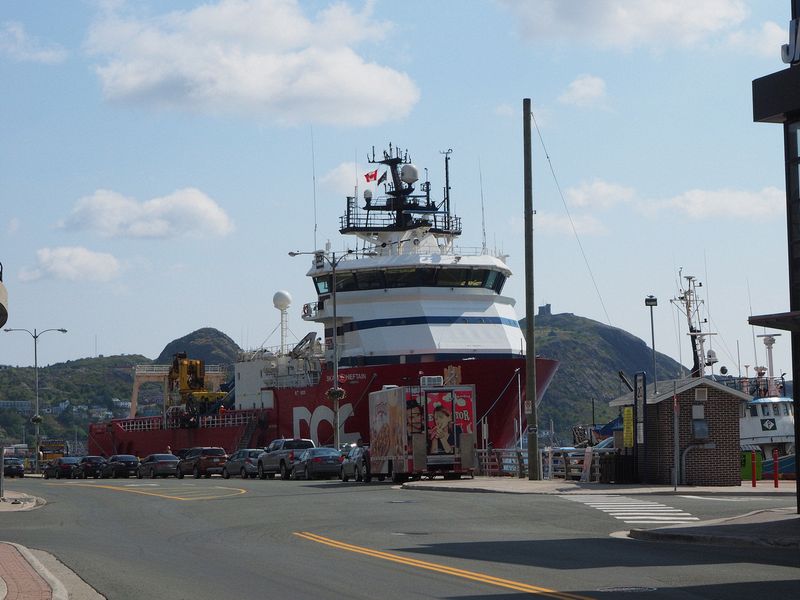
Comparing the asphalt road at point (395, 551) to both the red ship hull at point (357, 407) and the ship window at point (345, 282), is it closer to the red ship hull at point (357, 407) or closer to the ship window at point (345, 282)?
the red ship hull at point (357, 407)

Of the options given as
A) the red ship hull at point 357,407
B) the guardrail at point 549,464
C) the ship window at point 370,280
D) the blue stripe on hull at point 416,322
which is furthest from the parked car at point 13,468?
the guardrail at point 549,464

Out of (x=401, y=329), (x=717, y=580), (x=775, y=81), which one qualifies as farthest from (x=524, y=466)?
(x=717, y=580)

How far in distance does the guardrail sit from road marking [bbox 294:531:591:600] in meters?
15.2

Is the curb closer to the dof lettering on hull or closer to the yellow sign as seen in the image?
the yellow sign

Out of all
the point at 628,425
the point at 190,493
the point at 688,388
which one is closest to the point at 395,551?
the point at 688,388

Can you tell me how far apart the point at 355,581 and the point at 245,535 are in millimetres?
6597

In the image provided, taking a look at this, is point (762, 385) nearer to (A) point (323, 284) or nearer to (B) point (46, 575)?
(A) point (323, 284)

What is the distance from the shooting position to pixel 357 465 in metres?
37.2

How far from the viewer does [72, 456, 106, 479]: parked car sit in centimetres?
5562

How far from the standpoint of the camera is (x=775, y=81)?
1770cm

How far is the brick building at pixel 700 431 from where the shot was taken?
29062 millimetres

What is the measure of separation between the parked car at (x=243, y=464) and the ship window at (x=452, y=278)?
10.4m

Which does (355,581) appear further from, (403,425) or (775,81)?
(403,425)

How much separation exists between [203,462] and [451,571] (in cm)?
3690
